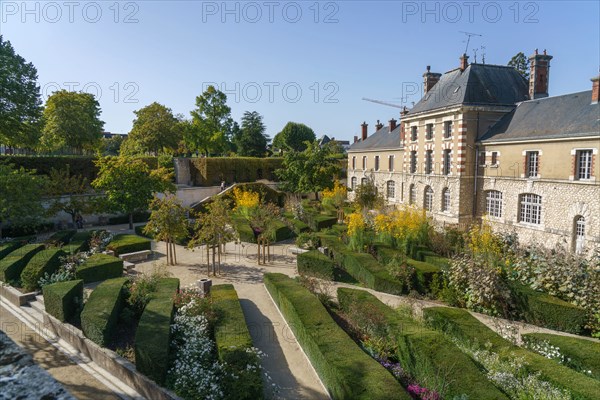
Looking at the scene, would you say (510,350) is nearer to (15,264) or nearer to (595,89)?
(15,264)

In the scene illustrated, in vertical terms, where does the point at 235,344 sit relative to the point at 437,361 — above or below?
below

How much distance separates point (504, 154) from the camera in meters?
22.7

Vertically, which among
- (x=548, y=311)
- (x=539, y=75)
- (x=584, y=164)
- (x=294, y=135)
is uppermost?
(x=294, y=135)

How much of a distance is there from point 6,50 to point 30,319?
2099 centimetres

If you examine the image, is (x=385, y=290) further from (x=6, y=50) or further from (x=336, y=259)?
(x=6, y=50)

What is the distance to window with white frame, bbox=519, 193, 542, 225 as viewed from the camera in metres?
20.7

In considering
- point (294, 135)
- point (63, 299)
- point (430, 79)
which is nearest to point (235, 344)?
point (63, 299)

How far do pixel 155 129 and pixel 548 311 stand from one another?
4315cm

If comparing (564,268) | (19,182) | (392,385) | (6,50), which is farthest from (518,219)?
(6,50)

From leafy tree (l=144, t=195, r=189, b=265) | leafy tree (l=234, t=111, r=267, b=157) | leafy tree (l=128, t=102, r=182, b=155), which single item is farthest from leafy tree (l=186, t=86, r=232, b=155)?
leafy tree (l=144, t=195, r=189, b=265)

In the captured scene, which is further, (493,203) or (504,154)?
(493,203)

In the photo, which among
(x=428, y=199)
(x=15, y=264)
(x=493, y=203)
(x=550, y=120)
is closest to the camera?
(x=15, y=264)

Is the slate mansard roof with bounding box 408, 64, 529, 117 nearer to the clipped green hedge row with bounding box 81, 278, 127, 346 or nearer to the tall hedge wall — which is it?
the tall hedge wall

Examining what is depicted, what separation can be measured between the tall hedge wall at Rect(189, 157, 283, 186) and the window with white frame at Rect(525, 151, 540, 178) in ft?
81.6
